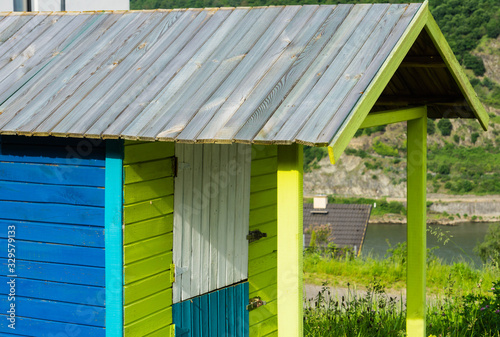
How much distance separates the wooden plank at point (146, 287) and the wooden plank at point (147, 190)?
0.60m

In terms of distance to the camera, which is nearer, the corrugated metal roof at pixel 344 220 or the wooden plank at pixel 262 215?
the wooden plank at pixel 262 215

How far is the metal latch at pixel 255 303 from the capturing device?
6.09m

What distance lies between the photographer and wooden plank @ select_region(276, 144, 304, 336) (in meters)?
4.04

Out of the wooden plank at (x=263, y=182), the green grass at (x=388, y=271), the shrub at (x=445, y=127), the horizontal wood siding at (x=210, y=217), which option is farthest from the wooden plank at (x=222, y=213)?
the shrub at (x=445, y=127)

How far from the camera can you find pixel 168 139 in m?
4.08

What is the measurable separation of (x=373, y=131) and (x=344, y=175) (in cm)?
516

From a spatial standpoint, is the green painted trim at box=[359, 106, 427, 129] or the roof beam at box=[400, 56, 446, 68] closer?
the green painted trim at box=[359, 106, 427, 129]

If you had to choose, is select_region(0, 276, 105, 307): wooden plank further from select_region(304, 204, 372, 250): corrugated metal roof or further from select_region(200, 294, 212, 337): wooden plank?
select_region(304, 204, 372, 250): corrugated metal roof

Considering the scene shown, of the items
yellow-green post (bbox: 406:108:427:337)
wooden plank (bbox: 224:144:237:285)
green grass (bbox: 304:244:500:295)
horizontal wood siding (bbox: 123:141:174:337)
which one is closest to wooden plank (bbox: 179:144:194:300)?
horizontal wood siding (bbox: 123:141:174:337)

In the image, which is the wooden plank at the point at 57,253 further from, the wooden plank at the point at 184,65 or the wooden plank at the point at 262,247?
the wooden plank at the point at 262,247

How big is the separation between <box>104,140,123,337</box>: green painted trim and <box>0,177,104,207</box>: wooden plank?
0.12 m

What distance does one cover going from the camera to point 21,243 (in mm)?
5035

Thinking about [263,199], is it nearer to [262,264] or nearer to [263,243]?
[263,243]

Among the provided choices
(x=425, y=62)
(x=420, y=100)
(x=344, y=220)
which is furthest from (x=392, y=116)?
(x=344, y=220)
